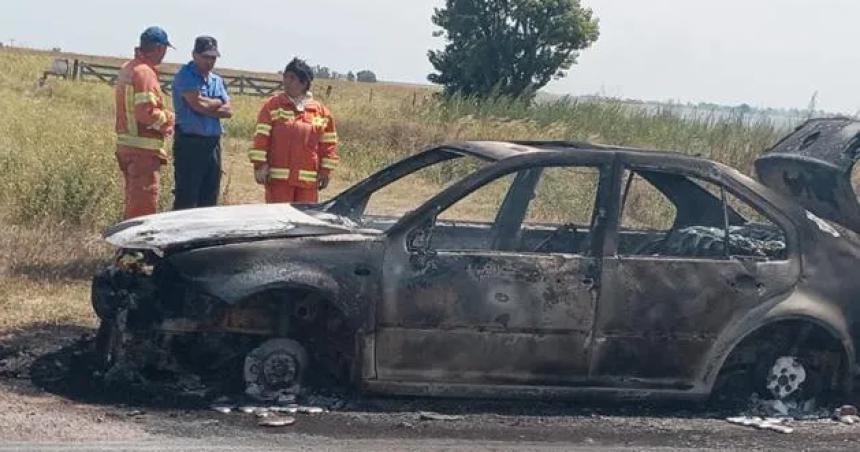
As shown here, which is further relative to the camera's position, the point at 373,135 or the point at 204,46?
the point at 373,135

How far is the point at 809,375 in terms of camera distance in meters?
6.84

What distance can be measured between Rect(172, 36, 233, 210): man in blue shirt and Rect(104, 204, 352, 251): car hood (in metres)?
2.43

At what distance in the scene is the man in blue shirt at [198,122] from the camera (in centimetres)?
916

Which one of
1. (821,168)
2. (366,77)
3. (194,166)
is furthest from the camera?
(366,77)

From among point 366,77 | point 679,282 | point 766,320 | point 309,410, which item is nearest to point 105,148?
point 309,410

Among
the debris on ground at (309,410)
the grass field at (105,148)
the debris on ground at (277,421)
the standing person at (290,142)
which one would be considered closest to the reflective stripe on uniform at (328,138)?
the standing person at (290,142)

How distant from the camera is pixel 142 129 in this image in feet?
29.6

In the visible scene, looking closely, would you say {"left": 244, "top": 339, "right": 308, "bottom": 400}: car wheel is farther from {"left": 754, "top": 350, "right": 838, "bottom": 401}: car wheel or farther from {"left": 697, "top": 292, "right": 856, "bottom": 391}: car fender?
{"left": 754, "top": 350, "right": 838, "bottom": 401}: car wheel

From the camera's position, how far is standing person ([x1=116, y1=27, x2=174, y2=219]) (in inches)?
353

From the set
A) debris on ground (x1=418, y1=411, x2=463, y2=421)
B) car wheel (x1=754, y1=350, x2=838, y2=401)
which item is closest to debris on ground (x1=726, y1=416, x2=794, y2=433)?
car wheel (x1=754, y1=350, x2=838, y2=401)

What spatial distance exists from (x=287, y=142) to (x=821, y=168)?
3817 mm

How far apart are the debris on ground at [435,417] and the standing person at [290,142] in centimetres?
299

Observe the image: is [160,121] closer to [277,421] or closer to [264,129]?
[264,129]

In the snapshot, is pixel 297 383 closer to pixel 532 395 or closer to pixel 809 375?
pixel 532 395
